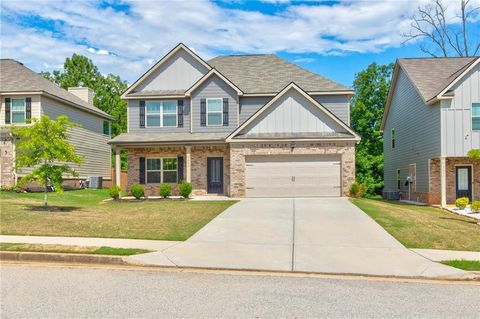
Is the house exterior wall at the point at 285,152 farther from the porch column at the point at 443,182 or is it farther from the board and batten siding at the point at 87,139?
the board and batten siding at the point at 87,139

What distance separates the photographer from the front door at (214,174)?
24.8 metres

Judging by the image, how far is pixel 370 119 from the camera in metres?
41.8

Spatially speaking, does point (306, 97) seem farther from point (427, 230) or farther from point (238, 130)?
point (427, 230)

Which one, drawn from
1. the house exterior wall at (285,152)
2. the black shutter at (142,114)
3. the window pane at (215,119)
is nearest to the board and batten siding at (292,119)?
the house exterior wall at (285,152)

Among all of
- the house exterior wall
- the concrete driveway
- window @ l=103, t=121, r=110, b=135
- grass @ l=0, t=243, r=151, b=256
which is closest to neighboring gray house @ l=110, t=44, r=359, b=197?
the house exterior wall

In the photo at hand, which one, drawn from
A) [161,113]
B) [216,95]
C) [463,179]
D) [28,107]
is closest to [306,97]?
[216,95]

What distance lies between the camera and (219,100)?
2553 cm

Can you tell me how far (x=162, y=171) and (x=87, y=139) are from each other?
11.2 metres

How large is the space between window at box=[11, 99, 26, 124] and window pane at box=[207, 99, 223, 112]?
1164 centimetres

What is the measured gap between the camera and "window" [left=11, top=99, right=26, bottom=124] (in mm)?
26672

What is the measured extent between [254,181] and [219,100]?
5.69 metres

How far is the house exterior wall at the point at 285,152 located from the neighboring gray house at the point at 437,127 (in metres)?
4.56

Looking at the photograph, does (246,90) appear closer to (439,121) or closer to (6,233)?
(439,121)

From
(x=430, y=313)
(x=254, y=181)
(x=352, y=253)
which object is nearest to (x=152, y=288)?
(x=430, y=313)
